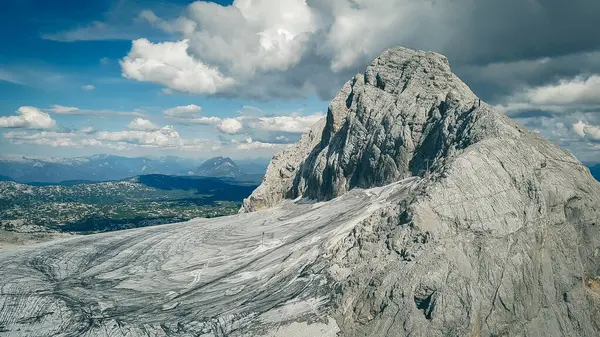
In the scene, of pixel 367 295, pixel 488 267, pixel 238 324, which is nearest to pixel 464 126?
pixel 488 267

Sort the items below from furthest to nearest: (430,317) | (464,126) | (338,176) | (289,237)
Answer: (338,176)
(289,237)
(464,126)
(430,317)

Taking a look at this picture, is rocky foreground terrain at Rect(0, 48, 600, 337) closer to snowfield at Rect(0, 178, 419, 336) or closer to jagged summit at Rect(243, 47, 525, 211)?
snowfield at Rect(0, 178, 419, 336)

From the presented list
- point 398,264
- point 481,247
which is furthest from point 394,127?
point 398,264

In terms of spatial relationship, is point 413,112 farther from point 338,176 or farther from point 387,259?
point 387,259

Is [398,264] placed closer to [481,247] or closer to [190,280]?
[481,247]

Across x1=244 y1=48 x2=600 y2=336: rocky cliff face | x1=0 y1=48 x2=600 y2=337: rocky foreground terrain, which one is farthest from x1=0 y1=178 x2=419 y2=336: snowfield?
x1=244 y1=48 x2=600 y2=336: rocky cliff face

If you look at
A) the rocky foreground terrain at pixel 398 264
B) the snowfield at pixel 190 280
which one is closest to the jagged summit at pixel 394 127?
→ the rocky foreground terrain at pixel 398 264

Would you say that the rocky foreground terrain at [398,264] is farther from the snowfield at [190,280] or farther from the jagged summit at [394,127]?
the jagged summit at [394,127]
